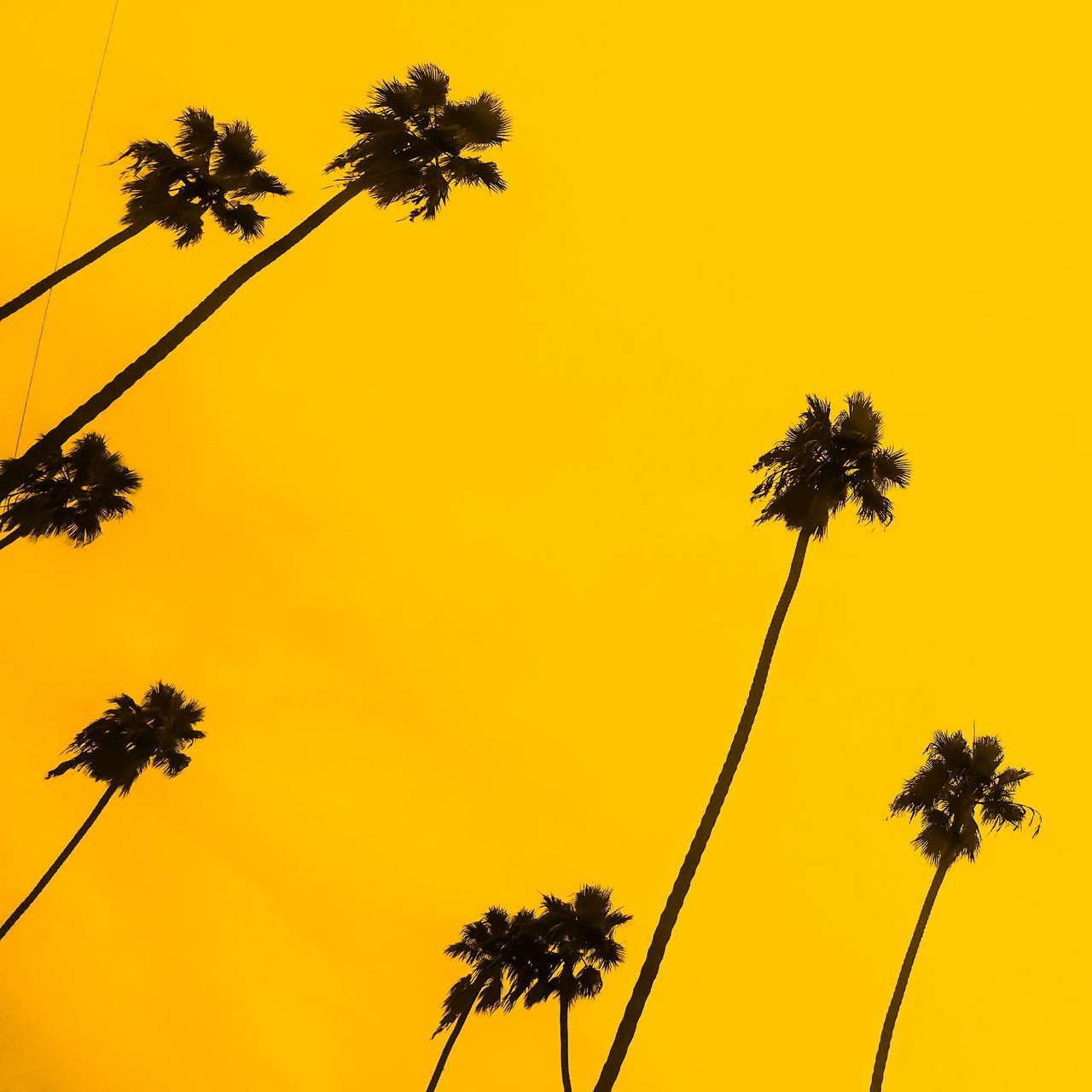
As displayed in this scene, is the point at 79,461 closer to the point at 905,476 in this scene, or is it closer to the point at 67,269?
the point at 67,269

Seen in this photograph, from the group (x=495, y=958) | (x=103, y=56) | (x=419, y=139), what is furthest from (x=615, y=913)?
(x=103, y=56)

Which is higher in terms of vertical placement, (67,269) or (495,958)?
(67,269)

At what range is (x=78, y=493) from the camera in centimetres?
3192

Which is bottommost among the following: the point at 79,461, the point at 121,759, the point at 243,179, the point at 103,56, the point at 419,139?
the point at 121,759

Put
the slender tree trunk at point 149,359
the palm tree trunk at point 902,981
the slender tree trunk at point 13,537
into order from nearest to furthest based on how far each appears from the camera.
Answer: the slender tree trunk at point 149,359, the palm tree trunk at point 902,981, the slender tree trunk at point 13,537

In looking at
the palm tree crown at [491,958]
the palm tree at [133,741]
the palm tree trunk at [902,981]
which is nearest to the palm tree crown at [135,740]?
the palm tree at [133,741]

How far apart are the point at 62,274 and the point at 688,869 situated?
66.1ft

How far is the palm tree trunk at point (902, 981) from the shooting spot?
69.1 feet

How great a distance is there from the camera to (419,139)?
21609 millimetres

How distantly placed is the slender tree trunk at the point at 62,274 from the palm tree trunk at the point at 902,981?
1037 inches

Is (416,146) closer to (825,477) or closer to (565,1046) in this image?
(825,477)

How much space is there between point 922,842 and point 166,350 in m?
22.6

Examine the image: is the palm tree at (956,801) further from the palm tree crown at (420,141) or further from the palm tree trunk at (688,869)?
the palm tree crown at (420,141)

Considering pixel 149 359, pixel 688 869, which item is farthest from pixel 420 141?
pixel 688 869
